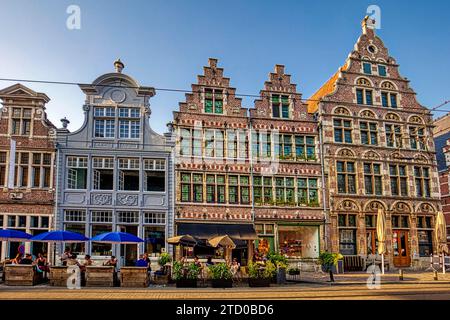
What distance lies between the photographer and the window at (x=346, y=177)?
27.0 m

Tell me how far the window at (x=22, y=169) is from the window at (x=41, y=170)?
0.38 meters

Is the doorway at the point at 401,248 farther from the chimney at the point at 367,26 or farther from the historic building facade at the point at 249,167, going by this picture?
the chimney at the point at 367,26

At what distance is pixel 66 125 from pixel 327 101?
16.2 m

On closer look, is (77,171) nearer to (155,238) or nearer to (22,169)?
(22,169)

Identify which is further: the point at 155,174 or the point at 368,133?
the point at 368,133

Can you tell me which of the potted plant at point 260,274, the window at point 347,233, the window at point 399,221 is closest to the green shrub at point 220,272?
the potted plant at point 260,274

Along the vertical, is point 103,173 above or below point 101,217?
above

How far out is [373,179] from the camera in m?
27.5

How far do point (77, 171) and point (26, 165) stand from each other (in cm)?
276

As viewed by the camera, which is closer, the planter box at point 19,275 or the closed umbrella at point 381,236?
the planter box at point 19,275

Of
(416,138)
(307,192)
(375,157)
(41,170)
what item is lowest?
(307,192)

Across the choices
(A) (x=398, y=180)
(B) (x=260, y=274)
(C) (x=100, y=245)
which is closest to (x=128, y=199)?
(C) (x=100, y=245)

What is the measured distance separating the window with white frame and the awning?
0.99 metres
